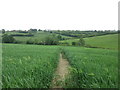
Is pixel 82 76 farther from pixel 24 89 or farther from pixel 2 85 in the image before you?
pixel 2 85

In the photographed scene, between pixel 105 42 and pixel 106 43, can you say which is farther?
pixel 105 42

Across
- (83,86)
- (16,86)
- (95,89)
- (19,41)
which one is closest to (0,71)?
(16,86)

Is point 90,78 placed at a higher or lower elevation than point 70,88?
higher

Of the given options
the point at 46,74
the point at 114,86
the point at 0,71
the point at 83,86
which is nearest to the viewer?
the point at 114,86

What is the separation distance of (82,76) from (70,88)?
2.87ft

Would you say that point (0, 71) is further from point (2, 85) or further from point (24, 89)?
point (24, 89)

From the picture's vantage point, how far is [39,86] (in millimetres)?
3951

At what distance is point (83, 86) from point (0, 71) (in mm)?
3115

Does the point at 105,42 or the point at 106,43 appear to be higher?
the point at 105,42

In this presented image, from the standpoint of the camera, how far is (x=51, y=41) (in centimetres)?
6531

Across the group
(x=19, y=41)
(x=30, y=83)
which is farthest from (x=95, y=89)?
(x=19, y=41)

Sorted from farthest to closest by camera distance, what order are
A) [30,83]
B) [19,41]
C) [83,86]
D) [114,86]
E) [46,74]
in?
[19,41] < [46,74] < [83,86] < [30,83] < [114,86]

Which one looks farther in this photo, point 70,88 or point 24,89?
point 70,88

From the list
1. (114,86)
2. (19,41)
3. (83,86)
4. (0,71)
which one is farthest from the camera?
(19,41)
